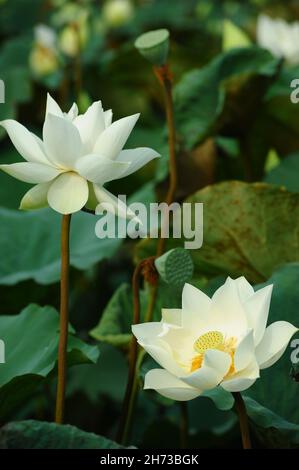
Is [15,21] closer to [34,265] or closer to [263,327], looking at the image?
[34,265]

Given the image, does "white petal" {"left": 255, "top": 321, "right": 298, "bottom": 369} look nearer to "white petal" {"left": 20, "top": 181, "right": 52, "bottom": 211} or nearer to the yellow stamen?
the yellow stamen

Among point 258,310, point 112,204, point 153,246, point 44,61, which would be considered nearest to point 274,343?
point 258,310

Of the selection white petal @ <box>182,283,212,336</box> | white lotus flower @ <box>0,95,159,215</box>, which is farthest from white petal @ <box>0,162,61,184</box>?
white petal @ <box>182,283,212,336</box>

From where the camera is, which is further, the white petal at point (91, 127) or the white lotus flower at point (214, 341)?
the white petal at point (91, 127)

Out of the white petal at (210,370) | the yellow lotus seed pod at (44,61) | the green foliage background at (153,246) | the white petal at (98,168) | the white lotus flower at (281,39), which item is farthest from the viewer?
the yellow lotus seed pod at (44,61)

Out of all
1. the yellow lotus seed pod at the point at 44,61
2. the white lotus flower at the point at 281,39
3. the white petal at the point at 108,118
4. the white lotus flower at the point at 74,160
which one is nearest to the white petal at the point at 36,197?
the white lotus flower at the point at 74,160

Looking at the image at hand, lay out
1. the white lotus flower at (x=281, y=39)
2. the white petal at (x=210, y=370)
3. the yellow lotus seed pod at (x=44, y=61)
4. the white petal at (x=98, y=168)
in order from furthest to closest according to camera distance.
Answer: the yellow lotus seed pod at (x=44, y=61), the white lotus flower at (x=281, y=39), the white petal at (x=98, y=168), the white petal at (x=210, y=370)

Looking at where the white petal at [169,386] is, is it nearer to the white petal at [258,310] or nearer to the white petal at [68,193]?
the white petal at [258,310]

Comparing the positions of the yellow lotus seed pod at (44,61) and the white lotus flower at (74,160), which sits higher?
the yellow lotus seed pod at (44,61)
